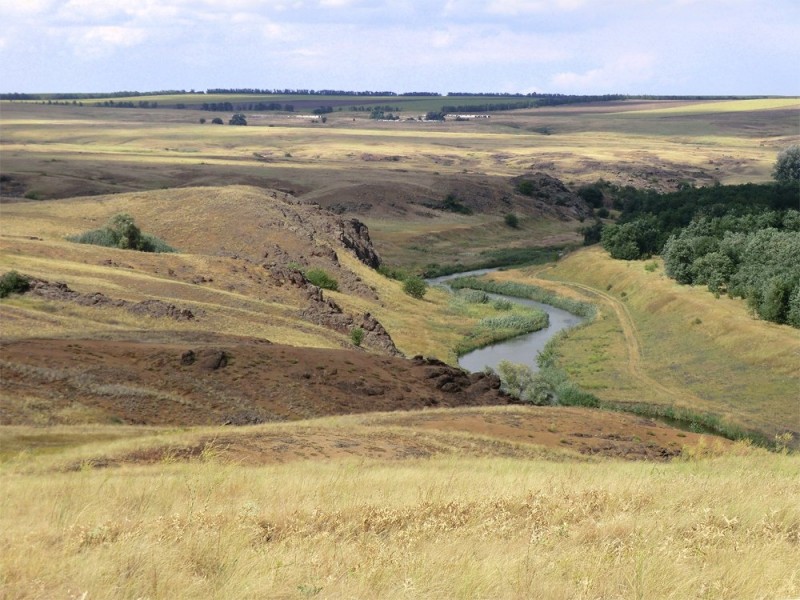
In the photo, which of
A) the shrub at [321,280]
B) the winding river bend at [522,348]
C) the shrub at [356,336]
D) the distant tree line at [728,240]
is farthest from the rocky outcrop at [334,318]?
the distant tree line at [728,240]

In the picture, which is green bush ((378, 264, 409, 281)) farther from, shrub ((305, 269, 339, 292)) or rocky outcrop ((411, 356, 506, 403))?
rocky outcrop ((411, 356, 506, 403))

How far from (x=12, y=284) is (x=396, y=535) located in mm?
36691

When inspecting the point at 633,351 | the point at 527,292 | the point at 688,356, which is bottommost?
the point at 527,292

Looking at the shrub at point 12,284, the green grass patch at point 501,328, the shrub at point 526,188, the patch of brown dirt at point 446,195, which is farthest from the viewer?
the shrub at point 526,188

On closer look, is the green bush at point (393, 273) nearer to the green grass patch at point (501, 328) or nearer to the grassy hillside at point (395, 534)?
the green grass patch at point (501, 328)

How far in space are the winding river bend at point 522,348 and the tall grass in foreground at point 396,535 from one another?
135 feet

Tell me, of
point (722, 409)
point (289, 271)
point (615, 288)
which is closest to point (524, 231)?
point (615, 288)

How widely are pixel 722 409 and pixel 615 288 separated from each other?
34.2m

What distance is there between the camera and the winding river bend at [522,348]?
57.5 meters

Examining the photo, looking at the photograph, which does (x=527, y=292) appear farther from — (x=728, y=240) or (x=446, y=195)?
(x=446, y=195)

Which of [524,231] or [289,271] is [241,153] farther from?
[289,271]

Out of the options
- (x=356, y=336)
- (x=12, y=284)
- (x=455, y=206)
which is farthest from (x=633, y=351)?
(x=455, y=206)

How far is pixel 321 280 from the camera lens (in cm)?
6788

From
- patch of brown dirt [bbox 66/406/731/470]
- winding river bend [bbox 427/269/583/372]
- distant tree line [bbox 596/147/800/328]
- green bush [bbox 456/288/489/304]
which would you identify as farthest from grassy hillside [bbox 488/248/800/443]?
patch of brown dirt [bbox 66/406/731/470]
